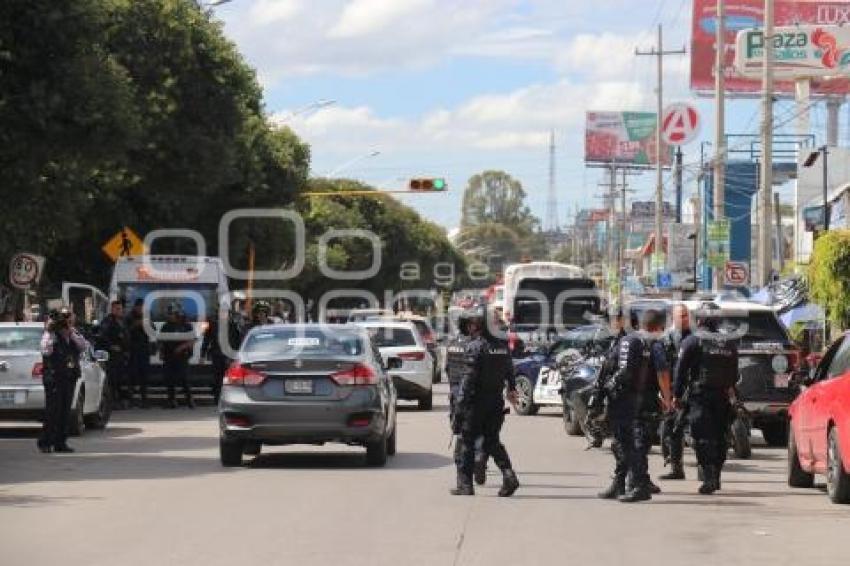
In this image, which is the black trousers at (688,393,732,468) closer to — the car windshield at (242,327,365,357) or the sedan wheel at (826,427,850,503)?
the sedan wheel at (826,427,850,503)

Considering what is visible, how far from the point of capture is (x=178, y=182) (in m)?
41.2

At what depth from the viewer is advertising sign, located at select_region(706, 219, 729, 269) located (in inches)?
1844

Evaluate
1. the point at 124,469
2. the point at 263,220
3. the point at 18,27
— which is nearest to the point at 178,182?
the point at 263,220

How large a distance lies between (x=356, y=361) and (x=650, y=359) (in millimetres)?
3955

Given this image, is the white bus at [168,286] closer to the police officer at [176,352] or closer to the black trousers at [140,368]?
the police officer at [176,352]

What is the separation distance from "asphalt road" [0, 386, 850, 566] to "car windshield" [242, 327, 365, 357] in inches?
50.2

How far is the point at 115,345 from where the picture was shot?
30.2 meters

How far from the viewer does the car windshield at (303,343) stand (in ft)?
62.4

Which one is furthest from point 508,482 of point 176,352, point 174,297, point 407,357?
point 174,297

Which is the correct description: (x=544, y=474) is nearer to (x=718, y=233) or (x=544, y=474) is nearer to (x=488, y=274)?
(x=718, y=233)

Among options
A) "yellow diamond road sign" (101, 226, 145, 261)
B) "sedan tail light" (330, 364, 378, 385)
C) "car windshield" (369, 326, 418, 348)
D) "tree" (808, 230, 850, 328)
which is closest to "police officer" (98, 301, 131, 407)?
"car windshield" (369, 326, 418, 348)

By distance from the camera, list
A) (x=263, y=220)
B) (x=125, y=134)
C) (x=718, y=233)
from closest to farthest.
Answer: (x=125, y=134) < (x=718, y=233) < (x=263, y=220)

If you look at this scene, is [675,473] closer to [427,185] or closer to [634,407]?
[634,407]

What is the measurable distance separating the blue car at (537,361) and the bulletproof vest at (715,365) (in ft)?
34.6
